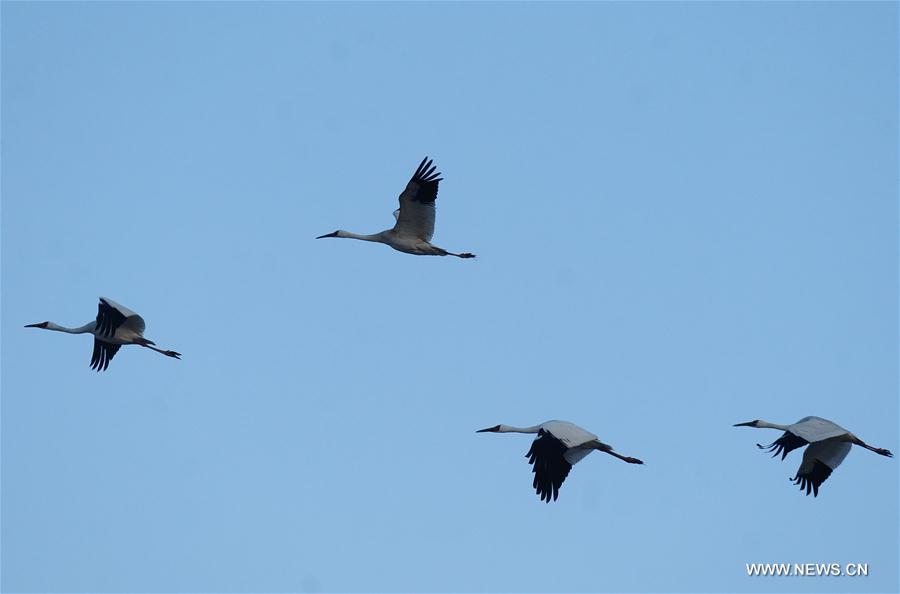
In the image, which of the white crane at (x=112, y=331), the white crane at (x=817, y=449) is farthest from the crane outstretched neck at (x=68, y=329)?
the white crane at (x=817, y=449)

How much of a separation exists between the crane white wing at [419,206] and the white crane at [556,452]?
13.9 feet

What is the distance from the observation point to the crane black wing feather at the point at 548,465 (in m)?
20.6

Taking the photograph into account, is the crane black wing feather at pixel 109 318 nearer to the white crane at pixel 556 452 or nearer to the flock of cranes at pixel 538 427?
the flock of cranes at pixel 538 427

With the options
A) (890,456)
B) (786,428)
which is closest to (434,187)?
(786,428)

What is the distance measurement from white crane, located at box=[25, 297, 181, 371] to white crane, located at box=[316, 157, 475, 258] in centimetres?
400

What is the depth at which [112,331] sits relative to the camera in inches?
943

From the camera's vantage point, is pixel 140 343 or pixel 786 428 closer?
pixel 786 428

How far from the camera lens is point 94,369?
24.9 meters

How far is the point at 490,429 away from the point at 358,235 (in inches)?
157

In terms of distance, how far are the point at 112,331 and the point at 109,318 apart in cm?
29

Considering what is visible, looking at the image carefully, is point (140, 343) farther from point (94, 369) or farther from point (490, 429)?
point (490, 429)

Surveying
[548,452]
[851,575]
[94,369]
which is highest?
[94,369]

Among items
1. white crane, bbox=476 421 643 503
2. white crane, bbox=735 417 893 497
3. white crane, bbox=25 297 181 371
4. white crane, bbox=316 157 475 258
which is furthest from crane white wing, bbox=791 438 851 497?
white crane, bbox=25 297 181 371

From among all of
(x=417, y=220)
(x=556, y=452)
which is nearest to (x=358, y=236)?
(x=417, y=220)
